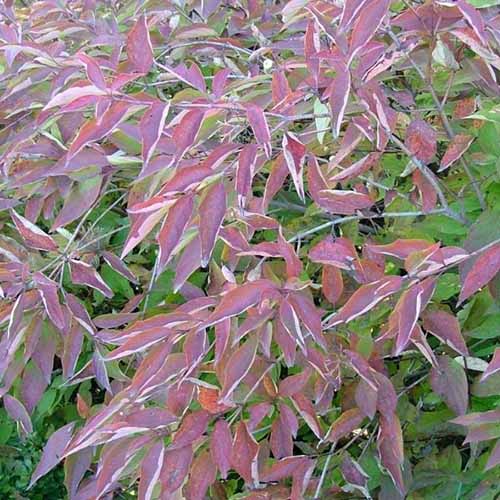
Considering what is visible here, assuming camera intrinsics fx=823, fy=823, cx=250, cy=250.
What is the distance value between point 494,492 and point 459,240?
37cm

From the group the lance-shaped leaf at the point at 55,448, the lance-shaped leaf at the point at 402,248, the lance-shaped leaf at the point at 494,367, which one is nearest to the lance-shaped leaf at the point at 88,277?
the lance-shaped leaf at the point at 55,448

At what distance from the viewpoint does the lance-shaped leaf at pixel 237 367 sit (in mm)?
910

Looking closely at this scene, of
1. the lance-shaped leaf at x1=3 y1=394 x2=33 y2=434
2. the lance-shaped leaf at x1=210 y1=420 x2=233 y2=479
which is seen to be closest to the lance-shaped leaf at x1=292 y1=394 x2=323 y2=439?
the lance-shaped leaf at x1=210 y1=420 x2=233 y2=479

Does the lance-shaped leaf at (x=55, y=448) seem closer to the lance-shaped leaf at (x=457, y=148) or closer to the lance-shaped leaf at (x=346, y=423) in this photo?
the lance-shaped leaf at (x=346, y=423)

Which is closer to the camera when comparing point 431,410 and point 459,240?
point 459,240

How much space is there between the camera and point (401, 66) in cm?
113

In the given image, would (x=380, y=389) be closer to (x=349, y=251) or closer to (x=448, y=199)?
(x=349, y=251)

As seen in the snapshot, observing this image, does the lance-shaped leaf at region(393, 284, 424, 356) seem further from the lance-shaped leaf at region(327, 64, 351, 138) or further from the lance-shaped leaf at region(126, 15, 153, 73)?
the lance-shaped leaf at region(126, 15, 153, 73)

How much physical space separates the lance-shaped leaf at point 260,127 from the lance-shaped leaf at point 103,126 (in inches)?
6.3

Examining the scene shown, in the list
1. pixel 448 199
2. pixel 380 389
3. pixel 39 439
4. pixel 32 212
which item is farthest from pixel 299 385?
Result: pixel 39 439

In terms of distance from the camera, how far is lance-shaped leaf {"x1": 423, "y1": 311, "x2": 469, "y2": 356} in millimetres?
1022

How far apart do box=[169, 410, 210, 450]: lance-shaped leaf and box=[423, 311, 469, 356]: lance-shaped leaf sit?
308 millimetres

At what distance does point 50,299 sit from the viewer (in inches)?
43.4

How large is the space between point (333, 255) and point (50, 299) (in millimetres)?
389
